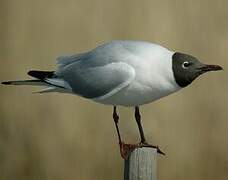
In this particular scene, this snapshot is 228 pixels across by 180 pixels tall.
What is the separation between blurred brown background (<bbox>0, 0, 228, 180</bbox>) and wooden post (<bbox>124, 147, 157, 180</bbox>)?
56.5 inches

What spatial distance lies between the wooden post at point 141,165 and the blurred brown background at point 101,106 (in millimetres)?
1434

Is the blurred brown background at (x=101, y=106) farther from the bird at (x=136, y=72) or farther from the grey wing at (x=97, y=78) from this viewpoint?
the bird at (x=136, y=72)

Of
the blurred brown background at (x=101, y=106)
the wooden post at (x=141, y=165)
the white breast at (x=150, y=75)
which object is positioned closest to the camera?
the wooden post at (x=141, y=165)

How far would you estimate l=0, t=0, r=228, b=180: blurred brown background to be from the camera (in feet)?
13.2

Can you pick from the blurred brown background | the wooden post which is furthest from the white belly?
the blurred brown background

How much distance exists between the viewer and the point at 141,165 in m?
2.52

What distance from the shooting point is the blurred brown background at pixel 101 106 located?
402 cm

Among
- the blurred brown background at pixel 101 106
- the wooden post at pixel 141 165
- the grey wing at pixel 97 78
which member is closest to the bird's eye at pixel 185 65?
the grey wing at pixel 97 78

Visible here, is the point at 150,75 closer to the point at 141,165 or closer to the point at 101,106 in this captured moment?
the point at 141,165

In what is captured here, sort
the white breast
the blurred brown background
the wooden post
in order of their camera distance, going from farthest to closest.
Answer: the blurred brown background, the white breast, the wooden post

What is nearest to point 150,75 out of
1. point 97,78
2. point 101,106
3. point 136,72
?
point 136,72

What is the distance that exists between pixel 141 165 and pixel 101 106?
1565mm

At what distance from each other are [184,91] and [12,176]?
3.36 ft

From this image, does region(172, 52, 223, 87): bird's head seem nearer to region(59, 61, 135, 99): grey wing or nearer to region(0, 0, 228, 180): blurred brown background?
region(59, 61, 135, 99): grey wing
